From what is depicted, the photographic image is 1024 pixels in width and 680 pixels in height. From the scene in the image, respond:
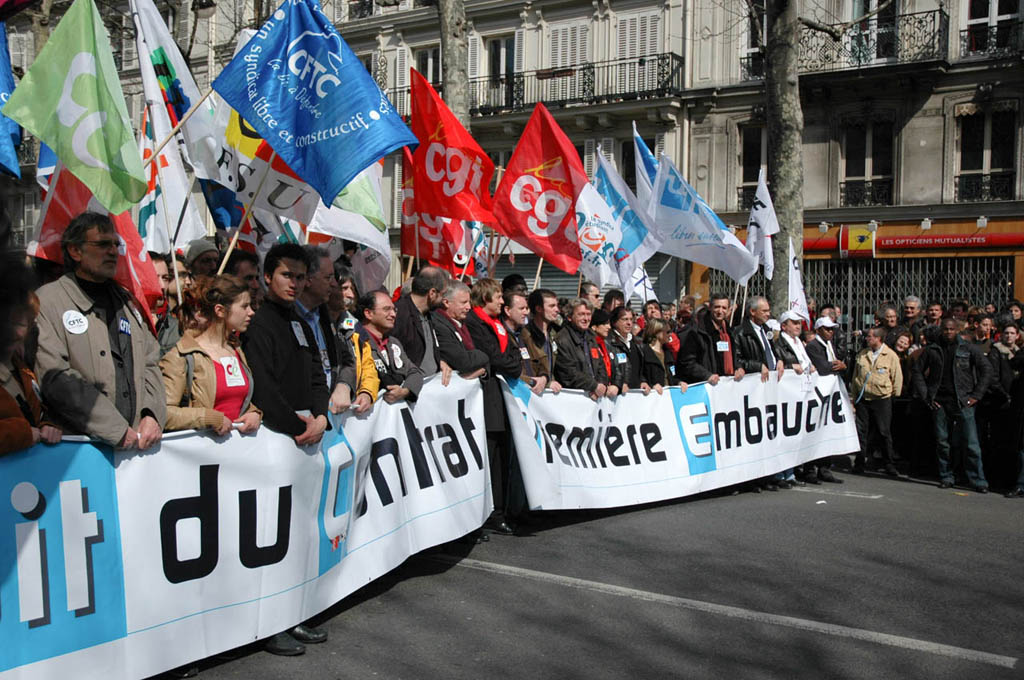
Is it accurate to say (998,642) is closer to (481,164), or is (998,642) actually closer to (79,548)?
(79,548)

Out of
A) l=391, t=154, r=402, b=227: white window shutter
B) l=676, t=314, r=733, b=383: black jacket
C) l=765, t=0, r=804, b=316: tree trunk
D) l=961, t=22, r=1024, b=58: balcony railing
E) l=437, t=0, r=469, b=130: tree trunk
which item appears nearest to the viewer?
l=676, t=314, r=733, b=383: black jacket

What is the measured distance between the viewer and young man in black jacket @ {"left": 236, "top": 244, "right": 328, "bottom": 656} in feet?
16.9

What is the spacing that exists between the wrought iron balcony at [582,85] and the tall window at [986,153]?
7320mm

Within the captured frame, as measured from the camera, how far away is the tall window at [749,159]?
27578mm

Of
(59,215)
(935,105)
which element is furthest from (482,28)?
(59,215)

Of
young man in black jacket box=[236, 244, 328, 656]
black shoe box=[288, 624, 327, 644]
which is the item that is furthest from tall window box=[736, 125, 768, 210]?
black shoe box=[288, 624, 327, 644]

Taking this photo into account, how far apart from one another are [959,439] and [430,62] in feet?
81.4

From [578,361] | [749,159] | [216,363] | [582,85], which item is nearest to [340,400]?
[216,363]

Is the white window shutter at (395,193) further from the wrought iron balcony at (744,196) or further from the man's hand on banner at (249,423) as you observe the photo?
the man's hand on banner at (249,423)

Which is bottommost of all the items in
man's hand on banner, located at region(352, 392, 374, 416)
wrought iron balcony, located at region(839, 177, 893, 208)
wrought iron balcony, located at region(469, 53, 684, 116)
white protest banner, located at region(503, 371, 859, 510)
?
white protest banner, located at region(503, 371, 859, 510)

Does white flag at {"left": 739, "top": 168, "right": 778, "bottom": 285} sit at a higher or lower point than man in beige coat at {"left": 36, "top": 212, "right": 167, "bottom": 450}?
higher

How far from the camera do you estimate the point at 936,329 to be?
11719 millimetres

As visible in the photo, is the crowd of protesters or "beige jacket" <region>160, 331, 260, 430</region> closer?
the crowd of protesters

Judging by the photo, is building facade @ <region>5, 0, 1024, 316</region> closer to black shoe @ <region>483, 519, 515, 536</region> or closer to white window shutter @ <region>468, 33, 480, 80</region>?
white window shutter @ <region>468, 33, 480, 80</region>
